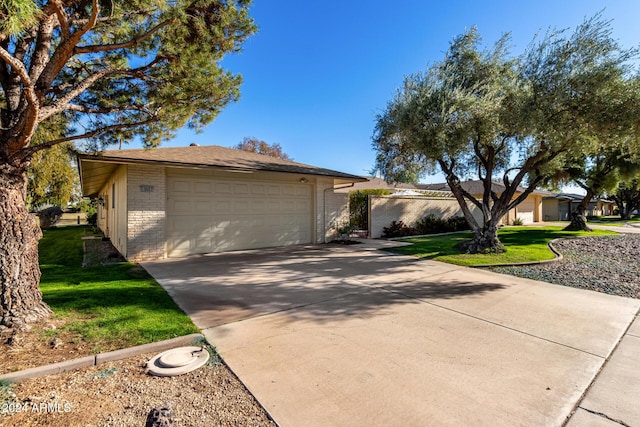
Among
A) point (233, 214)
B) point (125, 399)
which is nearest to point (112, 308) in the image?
point (125, 399)

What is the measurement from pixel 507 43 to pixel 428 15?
2.52 m

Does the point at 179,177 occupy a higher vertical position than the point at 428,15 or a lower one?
lower

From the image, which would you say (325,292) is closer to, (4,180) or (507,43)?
(4,180)

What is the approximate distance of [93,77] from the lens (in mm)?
4434

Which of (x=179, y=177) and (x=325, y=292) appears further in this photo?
(x=179, y=177)

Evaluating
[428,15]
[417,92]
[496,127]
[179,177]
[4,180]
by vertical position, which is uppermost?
[428,15]

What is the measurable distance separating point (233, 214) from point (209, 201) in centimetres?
91

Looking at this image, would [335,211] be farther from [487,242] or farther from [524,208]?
[524,208]

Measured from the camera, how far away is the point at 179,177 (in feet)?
30.4

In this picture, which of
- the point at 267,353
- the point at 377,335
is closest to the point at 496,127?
the point at 377,335

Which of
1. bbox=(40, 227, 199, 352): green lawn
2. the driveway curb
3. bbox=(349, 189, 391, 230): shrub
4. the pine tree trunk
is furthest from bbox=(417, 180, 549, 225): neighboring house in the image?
the pine tree trunk

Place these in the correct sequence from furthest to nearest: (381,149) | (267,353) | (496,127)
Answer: (381,149) < (496,127) < (267,353)

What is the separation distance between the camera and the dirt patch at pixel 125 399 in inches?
86.2

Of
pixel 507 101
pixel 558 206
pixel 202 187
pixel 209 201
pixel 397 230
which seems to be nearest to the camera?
pixel 507 101
